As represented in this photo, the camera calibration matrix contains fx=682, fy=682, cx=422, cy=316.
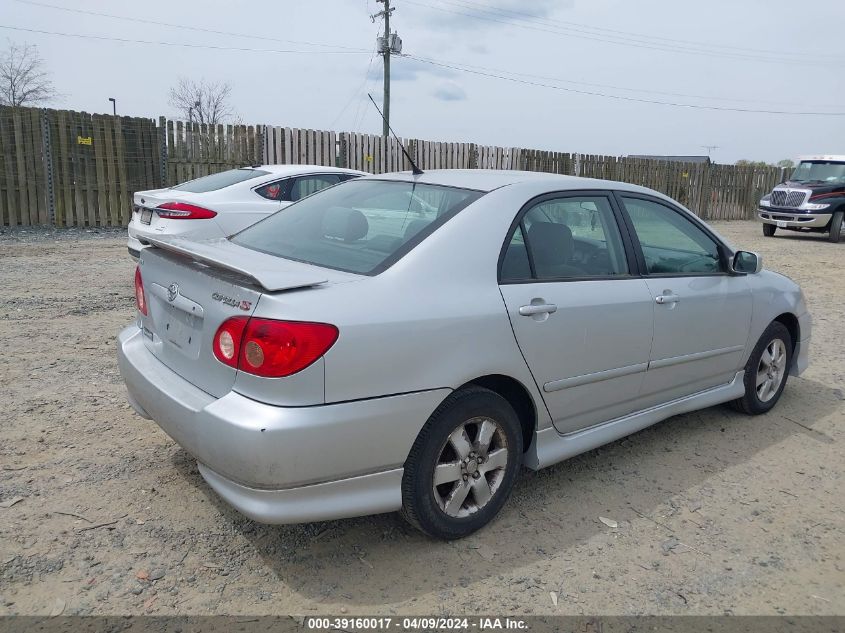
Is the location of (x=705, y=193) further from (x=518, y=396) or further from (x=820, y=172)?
(x=518, y=396)

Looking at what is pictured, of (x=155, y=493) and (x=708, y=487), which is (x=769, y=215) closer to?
(x=708, y=487)

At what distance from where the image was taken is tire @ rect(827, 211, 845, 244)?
17.9m

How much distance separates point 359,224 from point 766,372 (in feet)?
10.2

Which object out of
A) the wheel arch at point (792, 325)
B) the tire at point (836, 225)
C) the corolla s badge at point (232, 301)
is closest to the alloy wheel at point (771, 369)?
the wheel arch at point (792, 325)

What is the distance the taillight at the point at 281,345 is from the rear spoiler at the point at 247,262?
0.50ft

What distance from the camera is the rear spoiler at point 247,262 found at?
2516 millimetres

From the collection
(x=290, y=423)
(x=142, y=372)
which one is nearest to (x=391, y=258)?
(x=290, y=423)

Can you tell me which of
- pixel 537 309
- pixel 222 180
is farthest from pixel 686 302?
pixel 222 180

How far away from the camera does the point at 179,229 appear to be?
7.31m

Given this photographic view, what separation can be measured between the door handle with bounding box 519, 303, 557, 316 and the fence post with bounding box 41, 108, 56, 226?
12309mm

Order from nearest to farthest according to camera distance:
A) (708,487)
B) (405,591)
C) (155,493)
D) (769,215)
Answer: (405,591)
(155,493)
(708,487)
(769,215)

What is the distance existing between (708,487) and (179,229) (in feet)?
19.1

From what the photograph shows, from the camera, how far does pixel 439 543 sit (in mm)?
2971

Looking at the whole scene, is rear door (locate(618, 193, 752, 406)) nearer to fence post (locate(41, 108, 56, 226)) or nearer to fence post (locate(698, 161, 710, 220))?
fence post (locate(41, 108, 56, 226))
